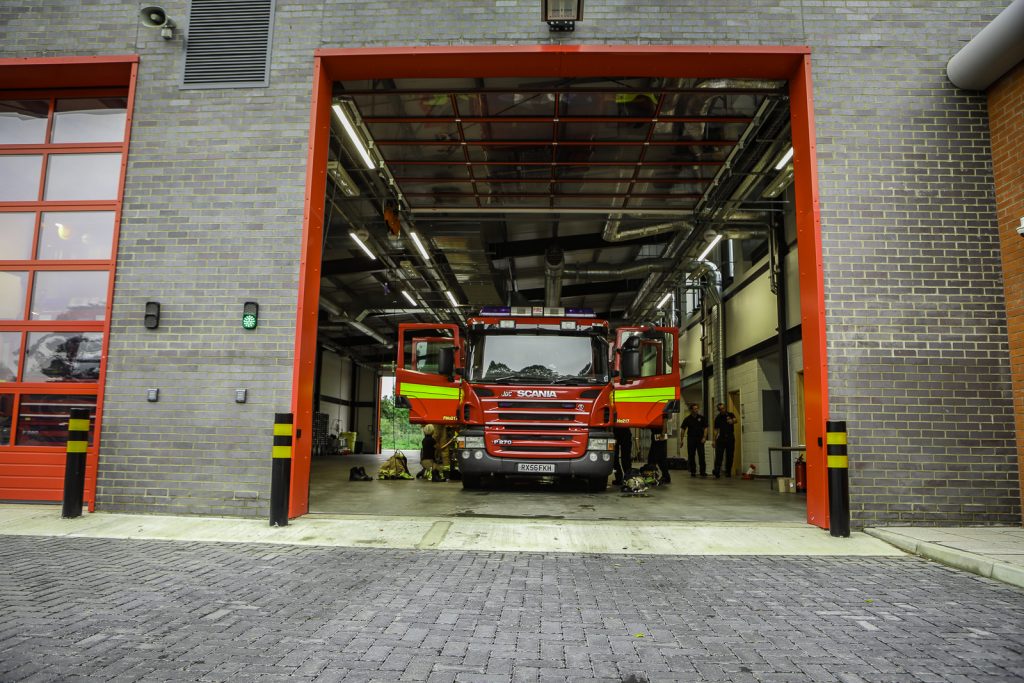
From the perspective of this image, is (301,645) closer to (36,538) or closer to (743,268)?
(36,538)

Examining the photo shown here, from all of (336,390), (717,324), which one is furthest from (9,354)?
(336,390)

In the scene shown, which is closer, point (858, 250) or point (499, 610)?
point (499, 610)

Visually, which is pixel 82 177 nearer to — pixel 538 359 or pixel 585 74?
pixel 585 74

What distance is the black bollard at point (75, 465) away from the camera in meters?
6.86

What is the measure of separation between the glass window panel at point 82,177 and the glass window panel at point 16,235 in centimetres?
39

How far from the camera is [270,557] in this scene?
542cm

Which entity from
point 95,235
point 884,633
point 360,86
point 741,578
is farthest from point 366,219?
point 884,633

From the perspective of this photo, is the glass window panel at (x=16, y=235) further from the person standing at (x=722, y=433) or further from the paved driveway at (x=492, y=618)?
the person standing at (x=722, y=433)

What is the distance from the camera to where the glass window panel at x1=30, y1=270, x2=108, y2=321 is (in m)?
8.11

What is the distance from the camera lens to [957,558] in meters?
5.22

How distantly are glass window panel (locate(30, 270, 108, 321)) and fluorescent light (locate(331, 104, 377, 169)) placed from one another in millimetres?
4078

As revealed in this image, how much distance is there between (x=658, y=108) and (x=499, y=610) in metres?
8.41

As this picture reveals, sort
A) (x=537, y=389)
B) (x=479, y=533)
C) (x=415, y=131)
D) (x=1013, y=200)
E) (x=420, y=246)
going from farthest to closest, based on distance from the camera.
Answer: (x=420, y=246) < (x=415, y=131) < (x=537, y=389) < (x=1013, y=200) < (x=479, y=533)

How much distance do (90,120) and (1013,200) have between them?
10.8 m
